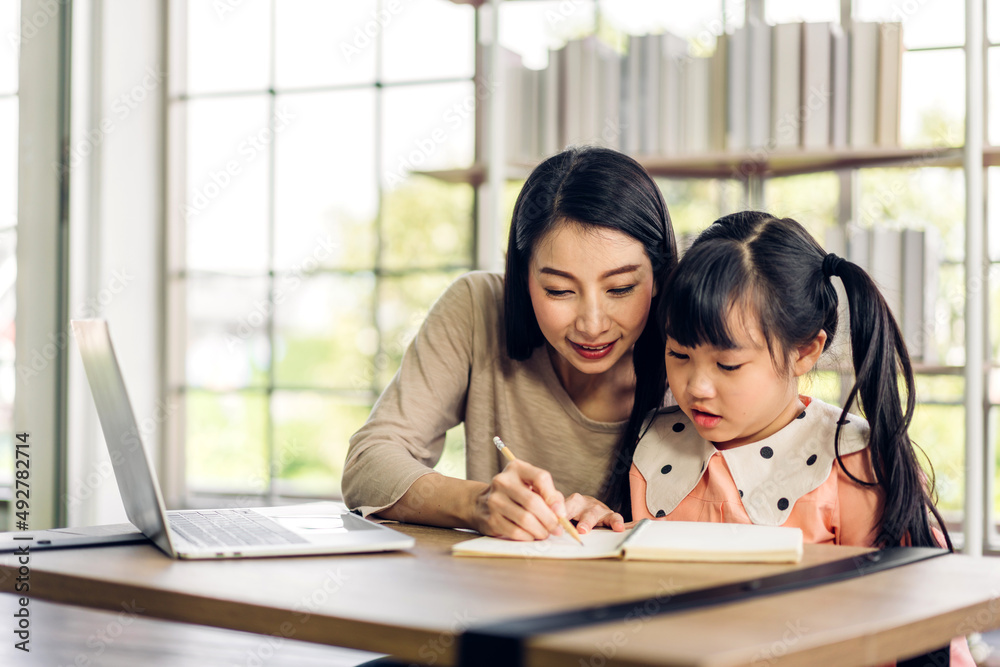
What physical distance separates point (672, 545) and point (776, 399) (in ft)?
1.23

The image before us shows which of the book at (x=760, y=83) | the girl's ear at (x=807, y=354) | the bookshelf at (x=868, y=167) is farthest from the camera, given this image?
the book at (x=760, y=83)

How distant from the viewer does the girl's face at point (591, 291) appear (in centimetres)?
135

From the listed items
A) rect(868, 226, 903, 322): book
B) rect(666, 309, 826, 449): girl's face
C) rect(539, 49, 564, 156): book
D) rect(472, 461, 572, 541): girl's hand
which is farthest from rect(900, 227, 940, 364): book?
rect(472, 461, 572, 541): girl's hand

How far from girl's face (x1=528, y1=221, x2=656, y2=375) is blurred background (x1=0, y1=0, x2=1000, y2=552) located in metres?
1.18

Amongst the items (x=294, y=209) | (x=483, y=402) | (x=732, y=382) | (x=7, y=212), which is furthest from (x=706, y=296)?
(x=7, y=212)

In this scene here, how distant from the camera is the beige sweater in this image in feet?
5.01

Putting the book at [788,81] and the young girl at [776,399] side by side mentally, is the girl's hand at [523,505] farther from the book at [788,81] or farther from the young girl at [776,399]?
the book at [788,81]

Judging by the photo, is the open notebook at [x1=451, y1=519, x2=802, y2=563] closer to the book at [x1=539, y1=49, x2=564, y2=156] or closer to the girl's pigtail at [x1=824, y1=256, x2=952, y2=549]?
the girl's pigtail at [x1=824, y1=256, x2=952, y2=549]

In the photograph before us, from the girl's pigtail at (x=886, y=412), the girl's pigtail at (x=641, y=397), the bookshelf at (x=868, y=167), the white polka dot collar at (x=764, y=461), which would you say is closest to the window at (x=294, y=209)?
the bookshelf at (x=868, y=167)

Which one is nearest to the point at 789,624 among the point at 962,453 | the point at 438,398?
the point at 438,398

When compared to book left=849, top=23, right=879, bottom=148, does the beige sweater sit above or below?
below

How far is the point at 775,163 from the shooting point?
2.43 meters

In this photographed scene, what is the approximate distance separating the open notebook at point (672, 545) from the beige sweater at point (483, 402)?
1.41ft

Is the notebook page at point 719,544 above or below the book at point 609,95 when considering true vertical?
below
